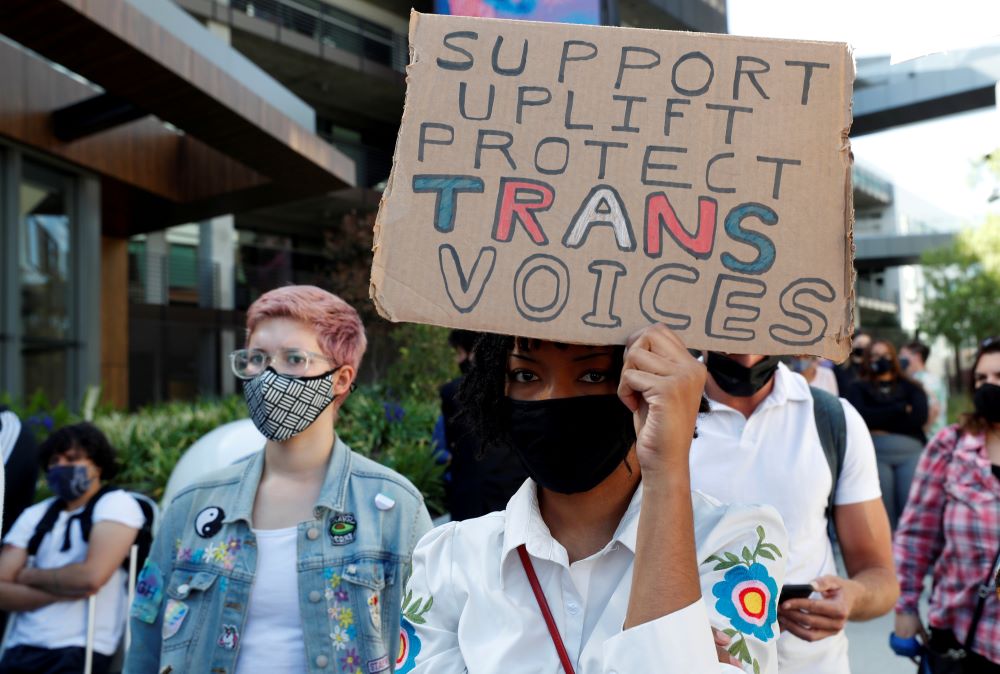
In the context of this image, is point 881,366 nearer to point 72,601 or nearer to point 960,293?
point 72,601

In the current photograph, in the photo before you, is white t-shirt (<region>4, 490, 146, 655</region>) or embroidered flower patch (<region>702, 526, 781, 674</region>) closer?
embroidered flower patch (<region>702, 526, 781, 674</region>)

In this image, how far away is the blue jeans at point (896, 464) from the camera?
693cm

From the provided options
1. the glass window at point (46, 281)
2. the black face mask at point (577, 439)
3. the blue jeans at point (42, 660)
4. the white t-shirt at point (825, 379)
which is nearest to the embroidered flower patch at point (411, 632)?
the black face mask at point (577, 439)

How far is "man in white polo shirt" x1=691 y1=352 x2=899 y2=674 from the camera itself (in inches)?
94.4

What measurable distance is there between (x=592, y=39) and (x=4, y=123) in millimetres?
12363

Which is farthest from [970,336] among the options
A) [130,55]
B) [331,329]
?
[331,329]

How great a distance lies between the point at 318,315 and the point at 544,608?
152cm

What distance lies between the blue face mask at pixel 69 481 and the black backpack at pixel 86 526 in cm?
7

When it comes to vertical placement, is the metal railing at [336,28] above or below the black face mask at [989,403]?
above

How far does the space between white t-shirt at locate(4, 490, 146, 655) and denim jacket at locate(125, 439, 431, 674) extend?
1.72m

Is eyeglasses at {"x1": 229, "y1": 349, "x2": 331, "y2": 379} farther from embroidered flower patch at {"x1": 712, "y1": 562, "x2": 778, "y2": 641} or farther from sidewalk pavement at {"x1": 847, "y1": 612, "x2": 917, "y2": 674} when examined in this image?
sidewalk pavement at {"x1": 847, "y1": 612, "x2": 917, "y2": 674}

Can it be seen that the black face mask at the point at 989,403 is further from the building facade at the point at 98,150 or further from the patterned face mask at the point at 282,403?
Answer: the building facade at the point at 98,150

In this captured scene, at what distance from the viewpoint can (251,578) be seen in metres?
2.56

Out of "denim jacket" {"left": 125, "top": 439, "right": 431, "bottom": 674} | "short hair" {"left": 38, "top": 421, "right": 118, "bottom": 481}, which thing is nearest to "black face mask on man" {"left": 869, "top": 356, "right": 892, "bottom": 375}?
"denim jacket" {"left": 125, "top": 439, "right": 431, "bottom": 674}
